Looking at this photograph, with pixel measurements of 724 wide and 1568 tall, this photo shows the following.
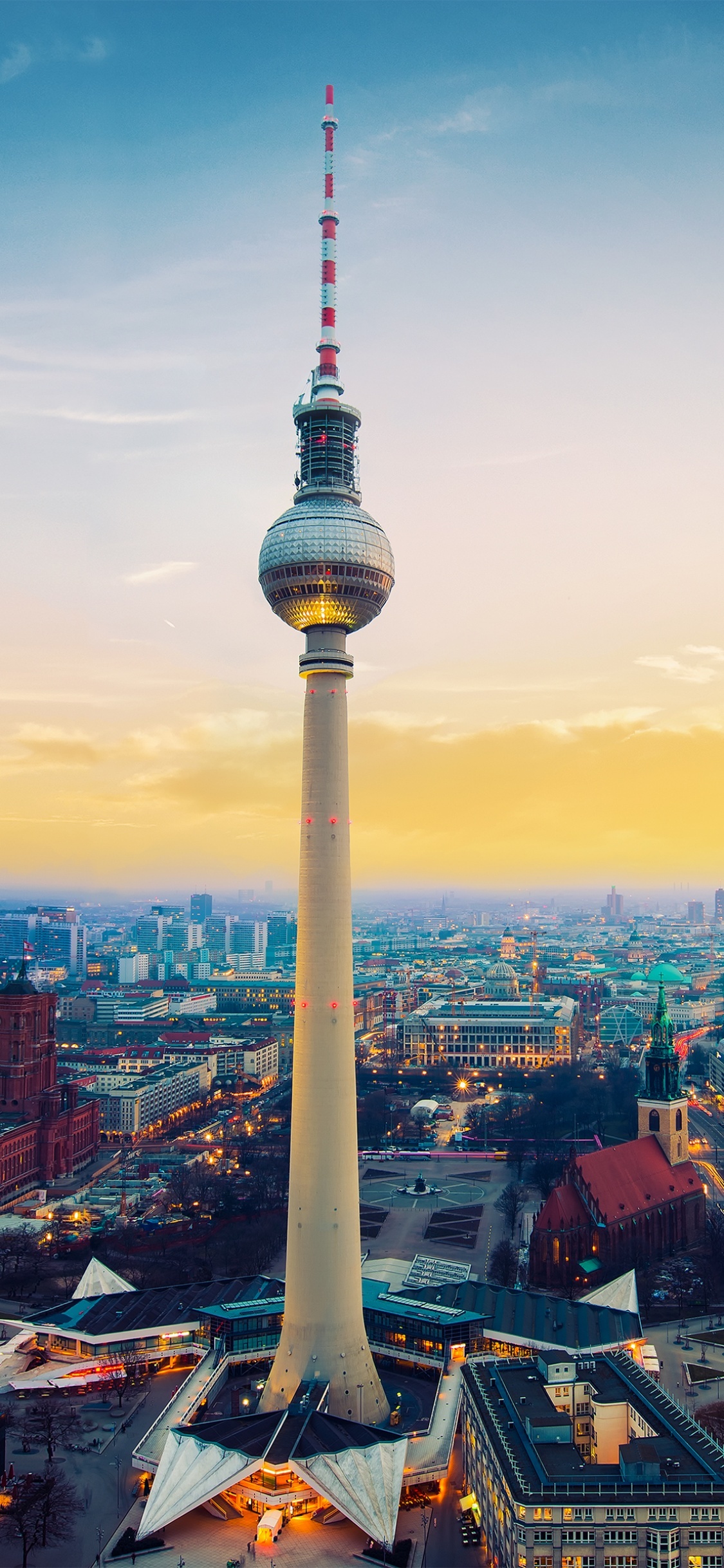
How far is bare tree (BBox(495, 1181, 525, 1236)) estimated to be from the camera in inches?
2889

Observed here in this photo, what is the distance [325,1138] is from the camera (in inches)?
1545

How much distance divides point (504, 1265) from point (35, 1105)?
41.7 metres

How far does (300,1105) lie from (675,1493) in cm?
1579

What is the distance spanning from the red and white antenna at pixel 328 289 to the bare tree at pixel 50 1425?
38163mm

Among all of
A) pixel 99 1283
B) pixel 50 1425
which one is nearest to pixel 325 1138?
pixel 50 1425

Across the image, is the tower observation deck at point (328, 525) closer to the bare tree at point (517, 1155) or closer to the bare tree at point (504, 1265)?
the bare tree at point (504, 1265)

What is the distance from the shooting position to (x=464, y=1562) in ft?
110

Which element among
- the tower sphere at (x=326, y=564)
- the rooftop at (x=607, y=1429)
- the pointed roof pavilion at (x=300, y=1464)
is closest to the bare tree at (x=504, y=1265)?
the rooftop at (x=607, y=1429)

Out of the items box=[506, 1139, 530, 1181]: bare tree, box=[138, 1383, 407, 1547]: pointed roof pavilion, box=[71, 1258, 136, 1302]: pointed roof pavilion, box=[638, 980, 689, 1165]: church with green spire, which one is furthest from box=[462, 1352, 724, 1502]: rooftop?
box=[506, 1139, 530, 1181]: bare tree

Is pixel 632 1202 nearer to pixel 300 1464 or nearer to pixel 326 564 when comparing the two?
pixel 300 1464

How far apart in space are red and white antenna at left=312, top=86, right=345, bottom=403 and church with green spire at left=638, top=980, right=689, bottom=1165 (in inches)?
1929

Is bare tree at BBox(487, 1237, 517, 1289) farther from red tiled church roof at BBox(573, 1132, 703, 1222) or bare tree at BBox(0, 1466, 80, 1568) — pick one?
bare tree at BBox(0, 1466, 80, 1568)

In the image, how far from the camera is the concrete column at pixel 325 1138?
39.0 metres

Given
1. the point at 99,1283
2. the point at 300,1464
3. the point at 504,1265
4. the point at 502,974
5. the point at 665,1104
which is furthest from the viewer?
the point at 502,974
